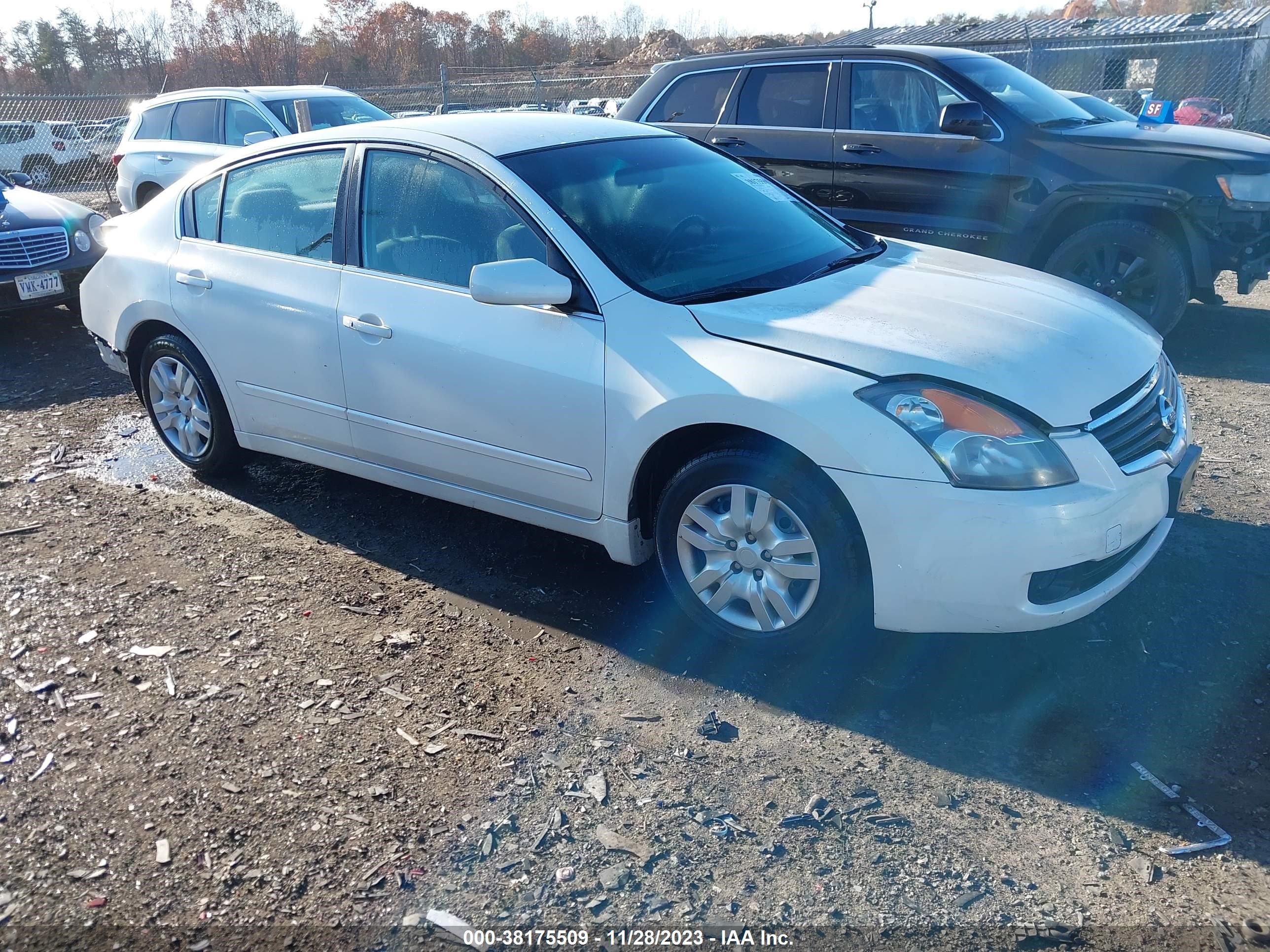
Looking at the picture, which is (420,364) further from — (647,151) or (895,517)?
(895,517)

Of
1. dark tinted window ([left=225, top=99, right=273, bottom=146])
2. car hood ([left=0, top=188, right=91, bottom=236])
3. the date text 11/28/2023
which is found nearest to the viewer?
the date text 11/28/2023

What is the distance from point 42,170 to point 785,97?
19805mm

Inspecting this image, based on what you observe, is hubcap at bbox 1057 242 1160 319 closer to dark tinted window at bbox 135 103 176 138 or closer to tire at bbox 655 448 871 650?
tire at bbox 655 448 871 650

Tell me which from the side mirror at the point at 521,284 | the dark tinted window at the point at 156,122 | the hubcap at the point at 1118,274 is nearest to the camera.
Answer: the side mirror at the point at 521,284

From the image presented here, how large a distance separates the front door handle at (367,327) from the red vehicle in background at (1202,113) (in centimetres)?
1885

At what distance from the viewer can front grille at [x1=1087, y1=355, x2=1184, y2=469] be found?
320 centimetres

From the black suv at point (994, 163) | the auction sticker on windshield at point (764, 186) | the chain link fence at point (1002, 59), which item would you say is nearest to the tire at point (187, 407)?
the auction sticker on windshield at point (764, 186)

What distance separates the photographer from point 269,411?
4.63 m

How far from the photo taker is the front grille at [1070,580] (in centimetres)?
305

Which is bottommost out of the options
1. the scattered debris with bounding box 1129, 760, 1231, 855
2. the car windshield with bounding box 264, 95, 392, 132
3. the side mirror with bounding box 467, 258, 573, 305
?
the scattered debris with bounding box 1129, 760, 1231, 855

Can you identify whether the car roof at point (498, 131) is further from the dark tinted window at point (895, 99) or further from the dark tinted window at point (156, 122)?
the dark tinted window at point (156, 122)

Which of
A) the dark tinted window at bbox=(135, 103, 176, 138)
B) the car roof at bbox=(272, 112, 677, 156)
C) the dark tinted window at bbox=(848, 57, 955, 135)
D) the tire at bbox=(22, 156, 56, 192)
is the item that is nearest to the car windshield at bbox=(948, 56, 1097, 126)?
the dark tinted window at bbox=(848, 57, 955, 135)

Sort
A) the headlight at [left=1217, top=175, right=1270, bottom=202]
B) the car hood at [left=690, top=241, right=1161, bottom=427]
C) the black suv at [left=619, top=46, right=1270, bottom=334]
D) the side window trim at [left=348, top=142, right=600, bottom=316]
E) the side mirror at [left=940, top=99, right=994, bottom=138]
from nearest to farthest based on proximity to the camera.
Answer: the car hood at [left=690, top=241, right=1161, bottom=427] < the side window trim at [left=348, top=142, right=600, bottom=316] < the headlight at [left=1217, top=175, right=1270, bottom=202] < the black suv at [left=619, top=46, right=1270, bottom=334] < the side mirror at [left=940, top=99, right=994, bottom=138]

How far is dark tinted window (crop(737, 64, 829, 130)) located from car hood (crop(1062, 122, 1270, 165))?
5.93 ft
